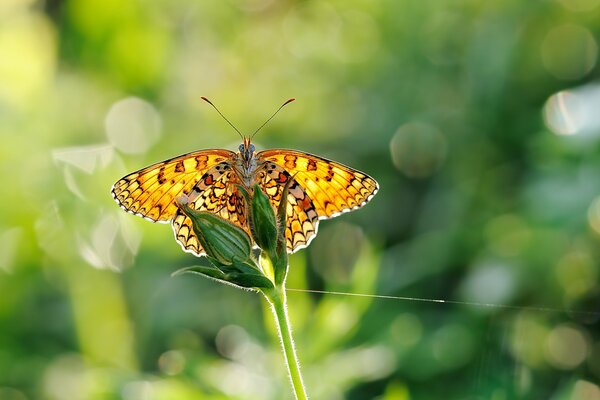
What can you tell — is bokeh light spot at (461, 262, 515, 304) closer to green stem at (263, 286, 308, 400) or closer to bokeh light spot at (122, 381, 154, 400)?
bokeh light spot at (122, 381, 154, 400)

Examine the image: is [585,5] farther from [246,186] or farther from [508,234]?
[246,186]

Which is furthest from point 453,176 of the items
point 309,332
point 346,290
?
point 309,332

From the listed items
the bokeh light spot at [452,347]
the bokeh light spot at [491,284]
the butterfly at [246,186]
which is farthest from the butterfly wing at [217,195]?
the bokeh light spot at [491,284]

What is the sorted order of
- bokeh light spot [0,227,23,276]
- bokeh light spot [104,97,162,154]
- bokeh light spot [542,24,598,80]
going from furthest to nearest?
bokeh light spot [104,97,162,154] < bokeh light spot [542,24,598,80] < bokeh light spot [0,227,23,276]

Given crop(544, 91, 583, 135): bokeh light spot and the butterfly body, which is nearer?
the butterfly body

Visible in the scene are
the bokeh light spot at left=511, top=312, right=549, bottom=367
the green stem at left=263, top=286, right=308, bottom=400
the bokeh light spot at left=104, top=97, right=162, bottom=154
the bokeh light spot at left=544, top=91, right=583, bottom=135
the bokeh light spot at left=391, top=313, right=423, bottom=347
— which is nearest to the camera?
the green stem at left=263, top=286, right=308, bottom=400

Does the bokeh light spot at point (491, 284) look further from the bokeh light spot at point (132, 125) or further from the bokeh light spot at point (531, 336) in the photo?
the bokeh light spot at point (132, 125)

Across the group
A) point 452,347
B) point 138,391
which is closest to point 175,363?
point 138,391

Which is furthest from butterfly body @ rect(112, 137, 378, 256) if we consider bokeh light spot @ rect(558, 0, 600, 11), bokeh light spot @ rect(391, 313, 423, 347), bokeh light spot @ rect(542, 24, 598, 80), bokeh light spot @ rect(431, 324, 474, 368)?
bokeh light spot @ rect(558, 0, 600, 11)

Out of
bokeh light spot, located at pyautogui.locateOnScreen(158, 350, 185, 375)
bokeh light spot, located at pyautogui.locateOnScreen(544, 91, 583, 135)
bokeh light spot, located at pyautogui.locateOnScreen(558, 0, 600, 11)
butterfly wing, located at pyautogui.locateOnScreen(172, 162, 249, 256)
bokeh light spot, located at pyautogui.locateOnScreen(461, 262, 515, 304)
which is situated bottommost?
bokeh light spot, located at pyautogui.locateOnScreen(158, 350, 185, 375)
